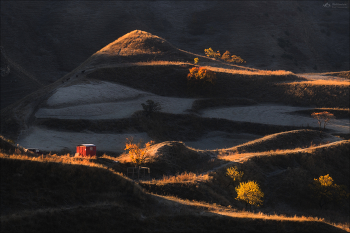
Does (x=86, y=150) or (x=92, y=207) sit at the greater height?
(x=86, y=150)

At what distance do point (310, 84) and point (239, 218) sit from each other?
45.9m

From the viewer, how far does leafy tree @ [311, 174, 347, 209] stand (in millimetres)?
22109

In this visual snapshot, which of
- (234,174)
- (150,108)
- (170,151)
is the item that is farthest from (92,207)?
(150,108)

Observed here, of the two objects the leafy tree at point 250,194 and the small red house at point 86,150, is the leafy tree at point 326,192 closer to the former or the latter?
the leafy tree at point 250,194

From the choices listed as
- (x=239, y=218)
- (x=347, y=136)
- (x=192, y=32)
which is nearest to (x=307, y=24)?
(x=192, y=32)

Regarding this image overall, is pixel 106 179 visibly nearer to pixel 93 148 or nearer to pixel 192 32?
pixel 93 148

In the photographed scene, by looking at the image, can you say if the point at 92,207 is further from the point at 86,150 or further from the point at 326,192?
the point at 326,192

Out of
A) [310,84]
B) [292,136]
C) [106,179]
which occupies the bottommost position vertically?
[106,179]

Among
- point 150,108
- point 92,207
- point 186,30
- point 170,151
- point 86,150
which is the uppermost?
point 186,30

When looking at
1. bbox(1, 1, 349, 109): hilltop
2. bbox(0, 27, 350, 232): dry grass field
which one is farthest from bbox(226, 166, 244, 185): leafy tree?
bbox(1, 1, 349, 109): hilltop

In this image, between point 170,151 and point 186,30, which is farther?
point 186,30

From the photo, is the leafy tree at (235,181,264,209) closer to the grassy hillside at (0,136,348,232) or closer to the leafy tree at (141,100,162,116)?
the grassy hillside at (0,136,348,232)

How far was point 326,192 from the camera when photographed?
72.1 feet

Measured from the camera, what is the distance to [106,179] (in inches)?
505
